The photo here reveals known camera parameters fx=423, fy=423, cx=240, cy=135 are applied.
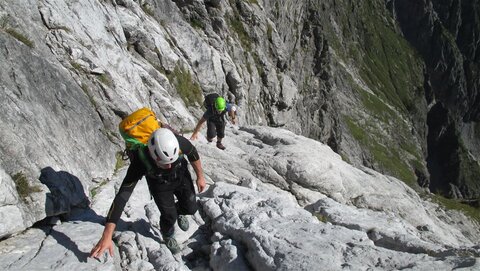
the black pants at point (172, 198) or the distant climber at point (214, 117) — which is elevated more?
the black pants at point (172, 198)

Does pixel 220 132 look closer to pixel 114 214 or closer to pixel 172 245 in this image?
pixel 172 245

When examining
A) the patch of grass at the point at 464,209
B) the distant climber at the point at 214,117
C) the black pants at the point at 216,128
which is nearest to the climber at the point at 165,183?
the distant climber at the point at 214,117

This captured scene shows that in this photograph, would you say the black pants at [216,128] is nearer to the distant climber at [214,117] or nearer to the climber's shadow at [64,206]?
the distant climber at [214,117]

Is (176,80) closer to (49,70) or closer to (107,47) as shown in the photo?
(107,47)

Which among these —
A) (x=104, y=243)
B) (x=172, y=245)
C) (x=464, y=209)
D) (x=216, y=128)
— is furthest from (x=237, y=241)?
(x=464, y=209)

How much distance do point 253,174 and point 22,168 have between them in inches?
442

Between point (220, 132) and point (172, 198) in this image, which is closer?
point (172, 198)

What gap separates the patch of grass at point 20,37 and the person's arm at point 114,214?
7.72m

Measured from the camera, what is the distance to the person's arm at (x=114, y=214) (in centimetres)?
912

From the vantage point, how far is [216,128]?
70.7ft

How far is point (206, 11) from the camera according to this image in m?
49.7

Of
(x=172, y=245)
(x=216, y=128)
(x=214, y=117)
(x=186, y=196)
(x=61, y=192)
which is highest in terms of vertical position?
(x=186, y=196)

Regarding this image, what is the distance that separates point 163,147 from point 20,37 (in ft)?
28.9

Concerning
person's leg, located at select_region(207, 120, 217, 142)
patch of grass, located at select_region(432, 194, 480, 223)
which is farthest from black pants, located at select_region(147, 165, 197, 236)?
patch of grass, located at select_region(432, 194, 480, 223)
